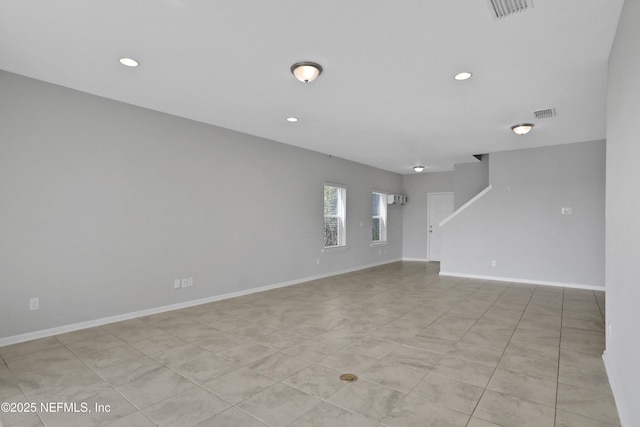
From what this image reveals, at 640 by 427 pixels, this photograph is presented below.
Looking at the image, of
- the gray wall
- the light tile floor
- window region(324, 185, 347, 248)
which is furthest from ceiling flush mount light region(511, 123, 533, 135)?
window region(324, 185, 347, 248)

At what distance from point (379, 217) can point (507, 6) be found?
7.27 meters

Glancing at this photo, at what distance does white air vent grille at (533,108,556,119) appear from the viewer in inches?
168

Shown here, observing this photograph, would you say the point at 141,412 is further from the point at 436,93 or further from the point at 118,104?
the point at 436,93

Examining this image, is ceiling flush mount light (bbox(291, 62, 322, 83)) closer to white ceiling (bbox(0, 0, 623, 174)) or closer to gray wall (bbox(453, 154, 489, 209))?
white ceiling (bbox(0, 0, 623, 174))

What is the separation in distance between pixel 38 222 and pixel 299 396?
325cm

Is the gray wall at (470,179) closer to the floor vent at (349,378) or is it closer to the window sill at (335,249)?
the window sill at (335,249)

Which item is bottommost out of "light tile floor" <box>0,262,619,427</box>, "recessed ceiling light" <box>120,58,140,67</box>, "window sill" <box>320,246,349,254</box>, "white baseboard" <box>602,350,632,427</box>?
"light tile floor" <box>0,262,619,427</box>

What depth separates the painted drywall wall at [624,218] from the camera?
1.77 meters

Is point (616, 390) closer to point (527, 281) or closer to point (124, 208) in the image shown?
point (527, 281)

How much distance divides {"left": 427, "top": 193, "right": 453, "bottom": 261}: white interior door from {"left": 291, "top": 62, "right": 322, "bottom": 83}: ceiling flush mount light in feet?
24.4

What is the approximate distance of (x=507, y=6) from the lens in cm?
221

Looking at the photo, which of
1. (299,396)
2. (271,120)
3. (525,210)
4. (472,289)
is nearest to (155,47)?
(271,120)

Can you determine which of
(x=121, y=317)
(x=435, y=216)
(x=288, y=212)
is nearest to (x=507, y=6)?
(x=288, y=212)

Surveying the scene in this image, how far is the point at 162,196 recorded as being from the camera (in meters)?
4.43
